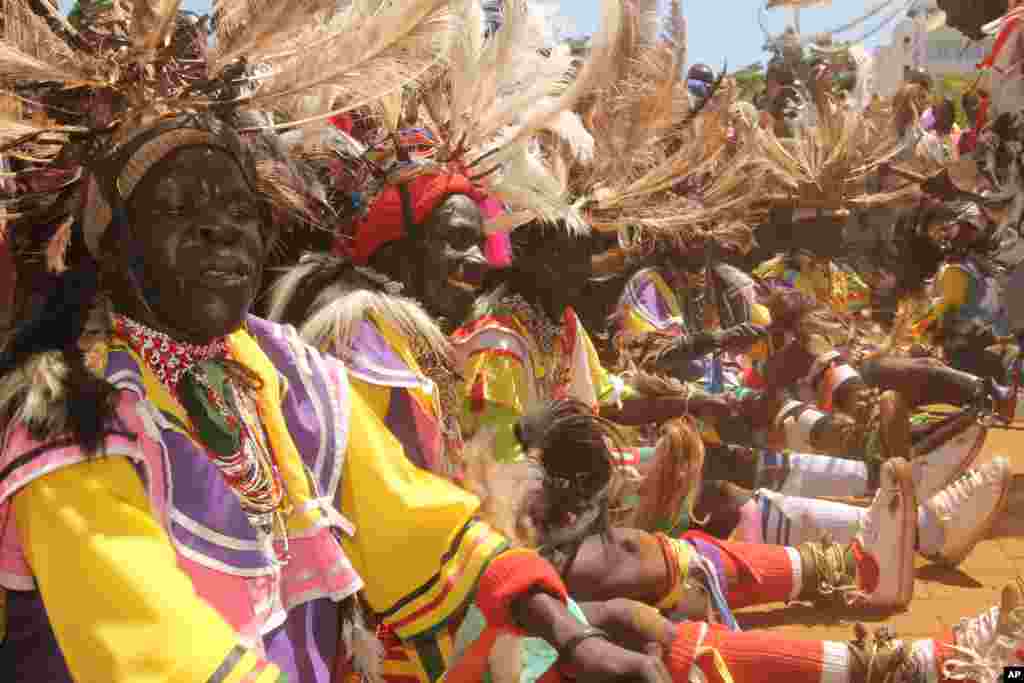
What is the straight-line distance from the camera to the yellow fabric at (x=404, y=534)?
2146 millimetres

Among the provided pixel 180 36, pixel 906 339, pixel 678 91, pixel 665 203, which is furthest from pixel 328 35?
pixel 906 339

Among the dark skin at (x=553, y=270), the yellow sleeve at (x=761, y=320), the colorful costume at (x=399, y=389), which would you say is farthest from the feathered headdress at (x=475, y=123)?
the yellow sleeve at (x=761, y=320)

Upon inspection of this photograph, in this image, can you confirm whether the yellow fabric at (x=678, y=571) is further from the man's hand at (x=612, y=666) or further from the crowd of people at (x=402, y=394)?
the man's hand at (x=612, y=666)

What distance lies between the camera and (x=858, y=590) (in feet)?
16.1

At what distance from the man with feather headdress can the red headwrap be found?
2.83 feet

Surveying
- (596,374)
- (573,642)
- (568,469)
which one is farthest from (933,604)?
(573,642)

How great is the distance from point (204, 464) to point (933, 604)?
4288 millimetres

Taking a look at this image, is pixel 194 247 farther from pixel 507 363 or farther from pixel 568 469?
pixel 507 363

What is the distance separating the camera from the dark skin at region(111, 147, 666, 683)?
1.87 metres

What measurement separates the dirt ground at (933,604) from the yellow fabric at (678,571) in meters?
1.26

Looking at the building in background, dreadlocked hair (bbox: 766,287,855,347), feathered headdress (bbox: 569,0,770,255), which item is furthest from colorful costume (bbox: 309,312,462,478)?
the building in background

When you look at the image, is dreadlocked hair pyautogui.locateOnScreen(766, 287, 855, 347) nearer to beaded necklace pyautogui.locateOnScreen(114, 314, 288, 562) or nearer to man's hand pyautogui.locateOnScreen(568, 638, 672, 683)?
man's hand pyautogui.locateOnScreen(568, 638, 672, 683)

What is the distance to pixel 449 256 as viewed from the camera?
10.2 ft

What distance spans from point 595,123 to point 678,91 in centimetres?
56
